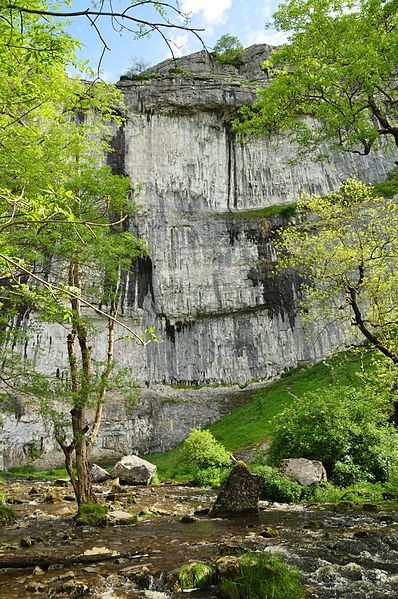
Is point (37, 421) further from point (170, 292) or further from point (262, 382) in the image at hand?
point (262, 382)

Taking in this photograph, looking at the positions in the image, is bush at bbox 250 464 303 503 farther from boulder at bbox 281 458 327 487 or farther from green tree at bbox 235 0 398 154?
green tree at bbox 235 0 398 154

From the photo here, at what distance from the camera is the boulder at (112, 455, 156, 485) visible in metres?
24.9

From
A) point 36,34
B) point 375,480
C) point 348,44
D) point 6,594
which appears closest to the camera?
point 36,34

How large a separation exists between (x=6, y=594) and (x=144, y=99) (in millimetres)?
54522

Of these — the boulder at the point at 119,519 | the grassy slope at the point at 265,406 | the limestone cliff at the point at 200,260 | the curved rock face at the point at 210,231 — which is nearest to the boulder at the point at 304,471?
the boulder at the point at 119,519

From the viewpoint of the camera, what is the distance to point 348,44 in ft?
25.3

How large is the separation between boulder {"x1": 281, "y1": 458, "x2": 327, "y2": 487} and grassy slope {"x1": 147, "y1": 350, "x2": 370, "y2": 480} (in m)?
13.2

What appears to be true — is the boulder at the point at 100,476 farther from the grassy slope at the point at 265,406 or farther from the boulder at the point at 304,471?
the boulder at the point at 304,471

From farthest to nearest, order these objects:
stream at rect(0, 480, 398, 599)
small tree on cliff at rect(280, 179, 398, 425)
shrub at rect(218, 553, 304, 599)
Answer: small tree on cliff at rect(280, 179, 398, 425)
stream at rect(0, 480, 398, 599)
shrub at rect(218, 553, 304, 599)

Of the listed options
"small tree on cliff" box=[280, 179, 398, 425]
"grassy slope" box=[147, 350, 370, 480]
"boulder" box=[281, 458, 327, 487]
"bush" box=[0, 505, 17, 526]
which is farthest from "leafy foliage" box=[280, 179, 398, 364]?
"grassy slope" box=[147, 350, 370, 480]

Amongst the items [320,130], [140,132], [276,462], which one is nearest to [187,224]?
[140,132]

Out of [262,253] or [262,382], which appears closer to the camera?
[262,382]

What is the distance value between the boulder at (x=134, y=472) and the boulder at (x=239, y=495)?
1208 centimetres

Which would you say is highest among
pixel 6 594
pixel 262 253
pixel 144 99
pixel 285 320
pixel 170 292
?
pixel 144 99
